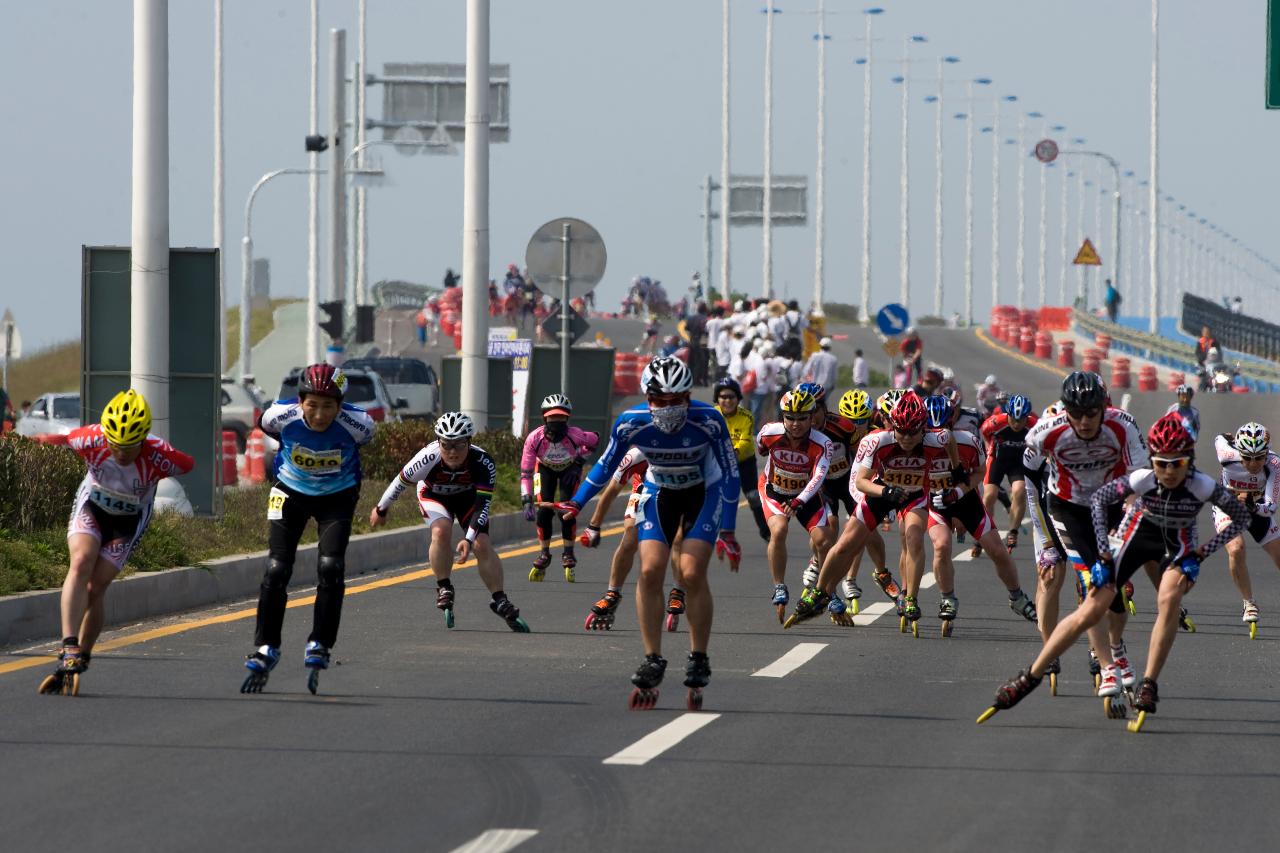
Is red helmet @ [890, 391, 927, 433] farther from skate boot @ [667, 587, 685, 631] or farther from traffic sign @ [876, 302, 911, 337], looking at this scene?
traffic sign @ [876, 302, 911, 337]

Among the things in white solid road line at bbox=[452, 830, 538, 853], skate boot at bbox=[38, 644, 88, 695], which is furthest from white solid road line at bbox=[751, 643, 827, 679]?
white solid road line at bbox=[452, 830, 538, 853]

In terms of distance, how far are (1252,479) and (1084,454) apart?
4985mm

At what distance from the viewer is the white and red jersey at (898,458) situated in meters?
15.4

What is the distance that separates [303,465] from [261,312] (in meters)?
99.2

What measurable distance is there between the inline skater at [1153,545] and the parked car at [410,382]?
31.5 metres

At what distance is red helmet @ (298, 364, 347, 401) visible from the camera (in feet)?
39.5

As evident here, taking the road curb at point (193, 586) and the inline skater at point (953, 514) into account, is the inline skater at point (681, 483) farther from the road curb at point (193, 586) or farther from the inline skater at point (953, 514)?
the road curb at point (193, 586)

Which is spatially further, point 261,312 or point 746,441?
point 261,312

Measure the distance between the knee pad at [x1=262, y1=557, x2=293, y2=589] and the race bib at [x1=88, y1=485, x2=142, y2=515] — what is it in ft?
2.55

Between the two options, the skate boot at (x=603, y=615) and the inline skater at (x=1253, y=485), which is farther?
the inline skater at (x=1253, y=485)

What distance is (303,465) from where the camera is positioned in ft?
39.6

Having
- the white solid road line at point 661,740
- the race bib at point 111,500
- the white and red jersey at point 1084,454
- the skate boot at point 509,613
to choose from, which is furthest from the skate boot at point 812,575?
the race bib at point 111,500

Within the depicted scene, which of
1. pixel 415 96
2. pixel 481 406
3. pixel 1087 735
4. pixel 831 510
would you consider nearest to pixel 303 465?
pixel 1087 735

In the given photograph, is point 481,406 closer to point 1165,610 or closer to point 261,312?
point 1165,610
